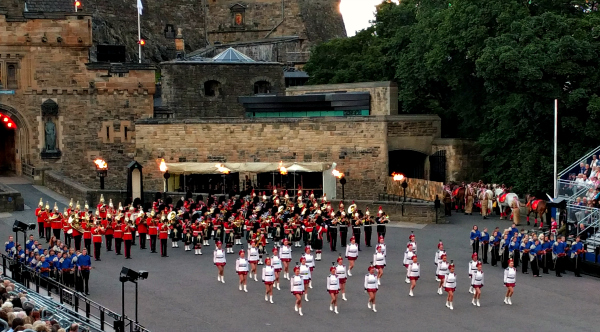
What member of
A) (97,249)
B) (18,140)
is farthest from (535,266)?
(18,140)

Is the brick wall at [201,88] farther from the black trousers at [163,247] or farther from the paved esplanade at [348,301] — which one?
the paved esplanade at [348,301]

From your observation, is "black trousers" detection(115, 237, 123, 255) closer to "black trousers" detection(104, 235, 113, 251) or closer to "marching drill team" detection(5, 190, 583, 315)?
"marching drill team" detection(5, 190, 583, 315)

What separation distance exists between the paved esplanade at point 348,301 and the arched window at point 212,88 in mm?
24244

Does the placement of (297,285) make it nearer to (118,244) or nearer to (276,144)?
(118,244)

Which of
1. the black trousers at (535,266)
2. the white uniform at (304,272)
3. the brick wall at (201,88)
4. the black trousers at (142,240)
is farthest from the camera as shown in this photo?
the brick wall at (201,88)

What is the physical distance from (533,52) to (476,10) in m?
4.94

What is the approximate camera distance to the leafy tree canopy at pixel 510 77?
4406 centimetres

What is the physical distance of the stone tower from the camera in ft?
247

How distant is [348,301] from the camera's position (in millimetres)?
31625

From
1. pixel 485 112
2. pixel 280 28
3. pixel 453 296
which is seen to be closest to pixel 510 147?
pixel 485 112

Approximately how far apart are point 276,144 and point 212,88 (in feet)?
33.8

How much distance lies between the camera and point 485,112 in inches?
1994

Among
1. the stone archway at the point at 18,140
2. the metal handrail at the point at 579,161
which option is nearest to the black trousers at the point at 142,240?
the metal handrail at the point at 579,161

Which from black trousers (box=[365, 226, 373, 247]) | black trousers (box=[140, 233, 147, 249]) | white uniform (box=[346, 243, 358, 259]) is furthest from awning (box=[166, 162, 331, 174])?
white uniform (box=[346, 243, 358, 259])
